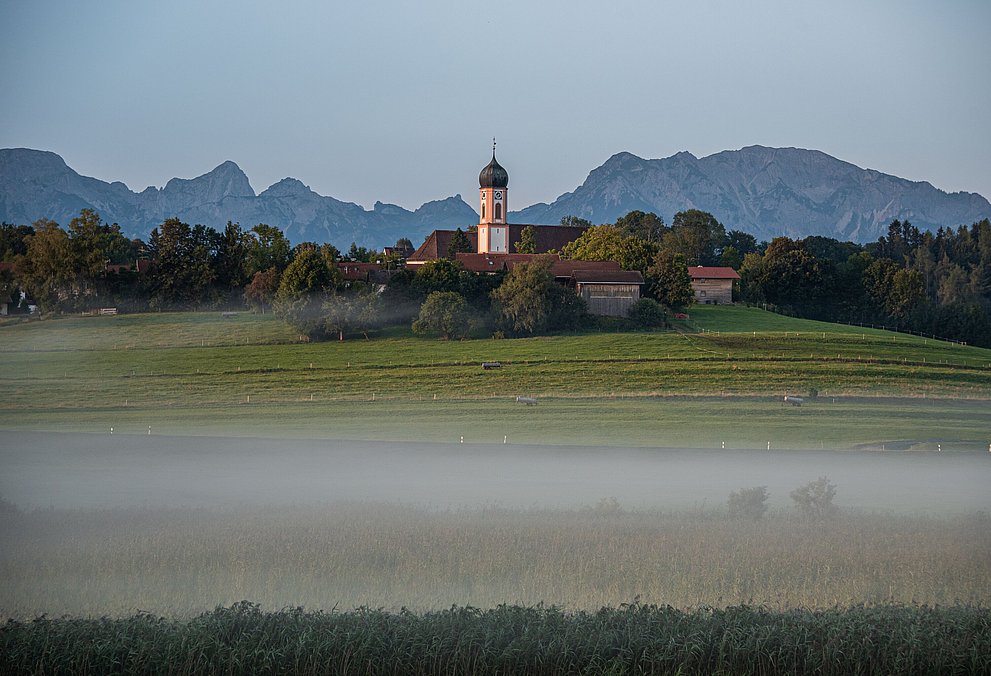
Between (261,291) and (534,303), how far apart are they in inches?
717

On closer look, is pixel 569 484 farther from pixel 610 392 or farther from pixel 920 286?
pixel 920 286

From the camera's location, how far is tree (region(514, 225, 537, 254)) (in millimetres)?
101250

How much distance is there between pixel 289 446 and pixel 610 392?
1705 centimetres

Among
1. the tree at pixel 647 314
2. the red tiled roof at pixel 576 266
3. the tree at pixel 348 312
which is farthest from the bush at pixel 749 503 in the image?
the red tiled roof at pixel 576 266

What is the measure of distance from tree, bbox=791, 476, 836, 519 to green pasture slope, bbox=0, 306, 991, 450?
330 inches

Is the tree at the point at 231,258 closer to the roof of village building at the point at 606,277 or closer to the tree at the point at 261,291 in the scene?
the tree at the point at 261,291

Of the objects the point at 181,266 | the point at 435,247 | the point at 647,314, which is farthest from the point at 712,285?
the point at 181,266

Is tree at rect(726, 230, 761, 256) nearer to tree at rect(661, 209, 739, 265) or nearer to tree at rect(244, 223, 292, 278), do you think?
tree at rect(661, 209, 739, 265)

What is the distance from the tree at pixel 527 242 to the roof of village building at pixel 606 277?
31253mm

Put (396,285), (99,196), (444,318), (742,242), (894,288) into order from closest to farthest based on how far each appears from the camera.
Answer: (444,318), (396,285), (894,288), (99,196), (742,242)

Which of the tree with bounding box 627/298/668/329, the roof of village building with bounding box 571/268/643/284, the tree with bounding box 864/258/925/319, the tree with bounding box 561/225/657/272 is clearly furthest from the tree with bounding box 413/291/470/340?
the tree with bounding box 864/258/925/319

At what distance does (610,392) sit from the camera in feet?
149

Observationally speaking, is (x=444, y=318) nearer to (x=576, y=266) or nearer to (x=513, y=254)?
(x=576, y=266)

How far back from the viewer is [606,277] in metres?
68.4
